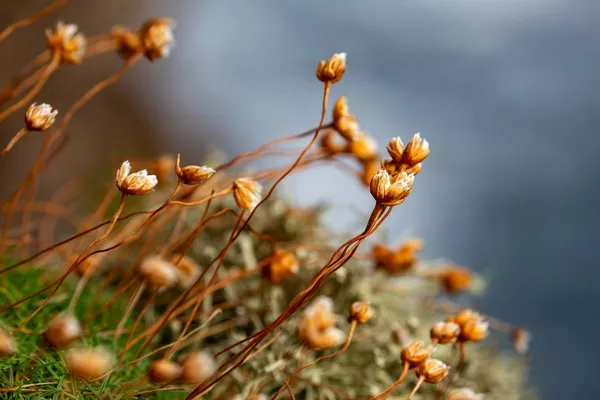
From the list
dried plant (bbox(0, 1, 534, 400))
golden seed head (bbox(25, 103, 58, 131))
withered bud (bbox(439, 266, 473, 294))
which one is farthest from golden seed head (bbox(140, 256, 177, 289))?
withered bud (bbox(439, 266, 473, 294))

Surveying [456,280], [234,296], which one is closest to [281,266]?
[234,296]

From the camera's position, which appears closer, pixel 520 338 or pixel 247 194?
pixel 247 194

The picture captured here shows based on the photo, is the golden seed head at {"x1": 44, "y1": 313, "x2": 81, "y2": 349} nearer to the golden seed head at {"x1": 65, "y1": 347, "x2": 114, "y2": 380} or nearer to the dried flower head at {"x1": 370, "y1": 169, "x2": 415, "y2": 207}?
the golden seed head at {"x1": 65, "y1": 347, "x2": 114, "y2": 380}

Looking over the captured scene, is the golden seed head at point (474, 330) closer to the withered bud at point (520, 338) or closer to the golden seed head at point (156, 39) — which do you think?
the withered bud at point (520, 338)

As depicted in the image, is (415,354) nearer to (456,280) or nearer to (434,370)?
(434,370)

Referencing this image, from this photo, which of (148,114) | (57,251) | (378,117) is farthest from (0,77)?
(378,117)

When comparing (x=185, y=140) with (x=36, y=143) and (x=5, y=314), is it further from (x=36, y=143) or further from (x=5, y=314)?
(x=5, y=314)

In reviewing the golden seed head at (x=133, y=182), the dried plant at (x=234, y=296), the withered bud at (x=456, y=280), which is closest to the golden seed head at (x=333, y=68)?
the dried plant at (x=234, y=296)
